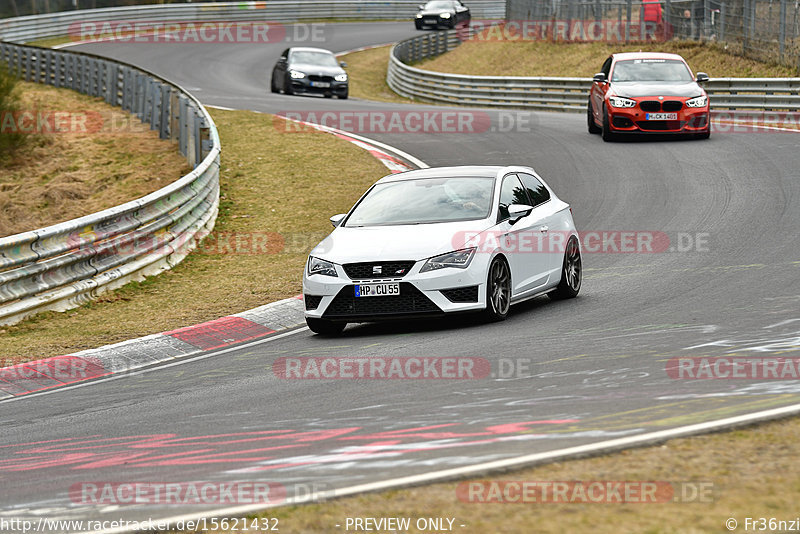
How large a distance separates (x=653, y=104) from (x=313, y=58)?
1673 centimetres

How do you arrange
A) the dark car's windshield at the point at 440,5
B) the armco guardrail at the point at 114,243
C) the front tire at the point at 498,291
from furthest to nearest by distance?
the dark car's windshield at the point at 440,5 < the armco guardrail at the point at 114,243 < the front tire at the point at 498,291

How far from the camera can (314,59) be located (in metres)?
38.1

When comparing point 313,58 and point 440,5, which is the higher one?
point 313,58

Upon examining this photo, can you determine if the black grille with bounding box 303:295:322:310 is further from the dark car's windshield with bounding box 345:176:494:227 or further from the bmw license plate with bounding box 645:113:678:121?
the bmw license plate with bounding box 645:113:678:121

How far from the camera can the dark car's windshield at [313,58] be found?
37.8 metres

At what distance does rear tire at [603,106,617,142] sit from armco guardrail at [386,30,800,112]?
647 cm

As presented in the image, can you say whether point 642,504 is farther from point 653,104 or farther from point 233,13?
point 233,13

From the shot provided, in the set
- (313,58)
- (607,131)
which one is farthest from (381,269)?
(313,58)

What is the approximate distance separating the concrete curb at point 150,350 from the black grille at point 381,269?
57.9 inches

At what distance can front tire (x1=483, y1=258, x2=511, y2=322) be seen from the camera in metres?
11.0

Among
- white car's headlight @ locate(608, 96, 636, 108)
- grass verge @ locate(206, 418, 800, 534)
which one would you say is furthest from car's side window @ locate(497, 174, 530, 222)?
white car's headlight @ locate(608, 96, 636, 108)

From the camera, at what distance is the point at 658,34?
3966 centimetres

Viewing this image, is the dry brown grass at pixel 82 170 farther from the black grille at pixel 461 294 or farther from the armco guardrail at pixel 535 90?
the black grille at pixel 461 294

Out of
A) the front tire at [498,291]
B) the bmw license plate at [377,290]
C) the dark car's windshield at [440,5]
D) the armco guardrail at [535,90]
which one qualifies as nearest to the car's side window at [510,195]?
the front tire at [498,291]
